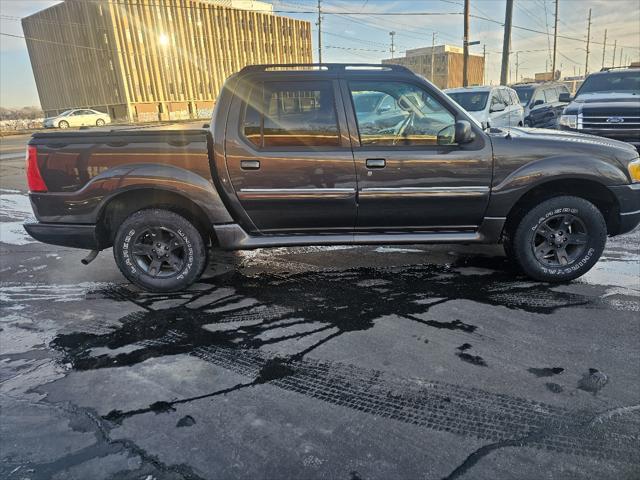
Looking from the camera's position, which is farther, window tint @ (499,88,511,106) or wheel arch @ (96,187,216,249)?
window tint @ (499,88,511,106)

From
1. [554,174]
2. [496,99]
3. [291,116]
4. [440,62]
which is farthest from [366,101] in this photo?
[440,62]

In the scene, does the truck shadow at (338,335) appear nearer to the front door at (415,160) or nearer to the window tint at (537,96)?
the front door at (415,160)

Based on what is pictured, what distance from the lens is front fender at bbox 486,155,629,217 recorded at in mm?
3547

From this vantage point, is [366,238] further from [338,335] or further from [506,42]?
[506,42]

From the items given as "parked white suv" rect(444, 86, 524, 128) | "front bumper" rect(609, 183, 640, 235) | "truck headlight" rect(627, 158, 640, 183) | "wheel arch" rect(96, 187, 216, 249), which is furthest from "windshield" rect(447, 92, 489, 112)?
"wheel arch" rect(96, 187, 216, 249)

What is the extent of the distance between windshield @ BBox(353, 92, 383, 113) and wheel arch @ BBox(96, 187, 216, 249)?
1642 mm

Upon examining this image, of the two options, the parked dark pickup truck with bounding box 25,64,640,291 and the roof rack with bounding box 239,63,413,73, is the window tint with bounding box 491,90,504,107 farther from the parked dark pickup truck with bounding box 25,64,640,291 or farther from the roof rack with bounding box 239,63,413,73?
the roof rack with bounding box 239,63,413,73

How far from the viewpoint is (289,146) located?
11.7 feet

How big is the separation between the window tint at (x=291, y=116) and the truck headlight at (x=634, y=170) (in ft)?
8.46

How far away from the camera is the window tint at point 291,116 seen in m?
3.57

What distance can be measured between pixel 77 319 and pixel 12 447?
58.0 inches

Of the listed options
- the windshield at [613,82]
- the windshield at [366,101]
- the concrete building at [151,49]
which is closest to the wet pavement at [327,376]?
the windshield at [366,101]

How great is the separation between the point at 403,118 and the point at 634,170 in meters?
2.09

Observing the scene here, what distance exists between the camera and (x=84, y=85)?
53.8 metres
